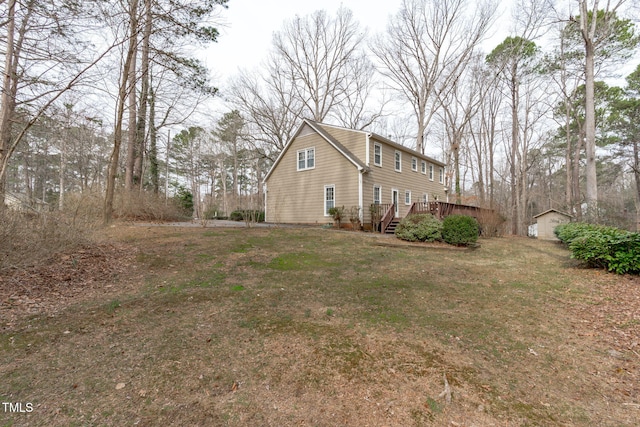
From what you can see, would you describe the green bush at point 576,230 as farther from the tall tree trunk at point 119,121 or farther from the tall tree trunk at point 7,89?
the tall tree trunk at point 119,121

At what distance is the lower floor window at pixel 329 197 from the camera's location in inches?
607

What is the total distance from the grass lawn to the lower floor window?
9.99 m

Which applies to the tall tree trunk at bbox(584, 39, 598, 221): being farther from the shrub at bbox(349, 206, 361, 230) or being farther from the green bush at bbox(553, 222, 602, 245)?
the shrub at bbox(349, 206, 361, 230)

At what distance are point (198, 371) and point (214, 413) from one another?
1.91ft

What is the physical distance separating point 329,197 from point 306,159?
3.10 meters

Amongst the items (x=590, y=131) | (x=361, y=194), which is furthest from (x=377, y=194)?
(x=590, y=131)

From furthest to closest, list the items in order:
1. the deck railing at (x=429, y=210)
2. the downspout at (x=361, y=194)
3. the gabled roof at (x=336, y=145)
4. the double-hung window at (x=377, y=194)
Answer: the double-hung window at (x=377, y=194) < the gabled roof at (x=336, y=145) < the downspout at (x=361, y=194) < the deck railing at (x=429, y=210)

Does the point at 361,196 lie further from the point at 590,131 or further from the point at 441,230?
the point at 590,131

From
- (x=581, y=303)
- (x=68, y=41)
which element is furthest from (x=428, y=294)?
(x=68, y=41)

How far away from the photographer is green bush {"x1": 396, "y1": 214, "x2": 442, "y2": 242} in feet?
34.2

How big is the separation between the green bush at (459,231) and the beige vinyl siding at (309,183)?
5073 mm

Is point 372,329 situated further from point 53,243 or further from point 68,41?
point 68,41

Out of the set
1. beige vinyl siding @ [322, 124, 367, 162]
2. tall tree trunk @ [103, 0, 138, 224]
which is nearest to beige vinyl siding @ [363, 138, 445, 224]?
beige vinyl siding @ [322, 124, 367, 162]

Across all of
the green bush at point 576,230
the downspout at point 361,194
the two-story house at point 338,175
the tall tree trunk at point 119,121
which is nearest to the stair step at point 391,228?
the two-story house at point 338,175
